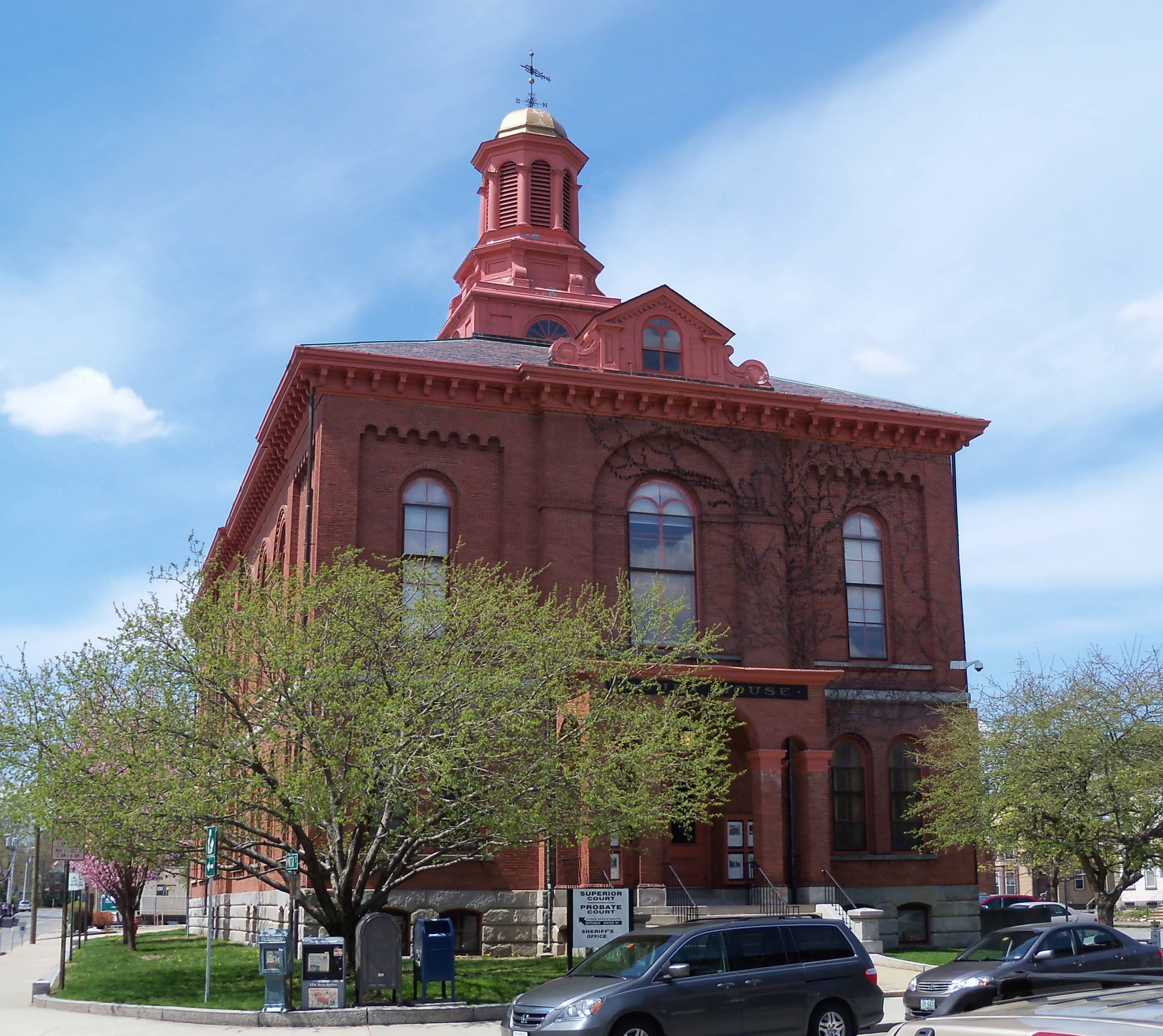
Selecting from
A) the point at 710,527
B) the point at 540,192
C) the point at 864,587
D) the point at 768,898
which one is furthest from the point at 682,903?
the point at 540,192

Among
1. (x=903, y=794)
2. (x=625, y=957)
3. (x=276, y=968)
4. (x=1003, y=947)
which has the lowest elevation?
(x=276, y=968)

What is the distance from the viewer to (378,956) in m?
18.7

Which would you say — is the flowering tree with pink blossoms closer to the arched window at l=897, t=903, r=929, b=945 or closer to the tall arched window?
the tall arched window

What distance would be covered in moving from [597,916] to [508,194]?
2794 centimetres

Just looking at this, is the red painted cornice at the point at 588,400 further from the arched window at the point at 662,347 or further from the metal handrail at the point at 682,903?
the metal handrail at the point at 682,903

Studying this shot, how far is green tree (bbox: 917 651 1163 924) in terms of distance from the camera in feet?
84.0

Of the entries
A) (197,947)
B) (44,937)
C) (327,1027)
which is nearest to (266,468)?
(197,947)

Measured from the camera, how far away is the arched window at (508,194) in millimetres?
43062

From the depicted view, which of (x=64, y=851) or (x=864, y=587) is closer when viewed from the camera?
(x=64, y=851)

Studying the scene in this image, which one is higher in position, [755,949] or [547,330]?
[547,330]

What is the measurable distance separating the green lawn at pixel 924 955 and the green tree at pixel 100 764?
14.6m

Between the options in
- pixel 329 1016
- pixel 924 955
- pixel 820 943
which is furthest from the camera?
pixel 924 955

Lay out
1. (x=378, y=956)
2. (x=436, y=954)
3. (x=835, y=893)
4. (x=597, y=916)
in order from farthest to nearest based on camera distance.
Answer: (x=835, y=893), (x=597, y=916), (x=436, y=954), (x=378, y=956)

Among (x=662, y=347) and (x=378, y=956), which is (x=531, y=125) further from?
(x=378, y=956)
